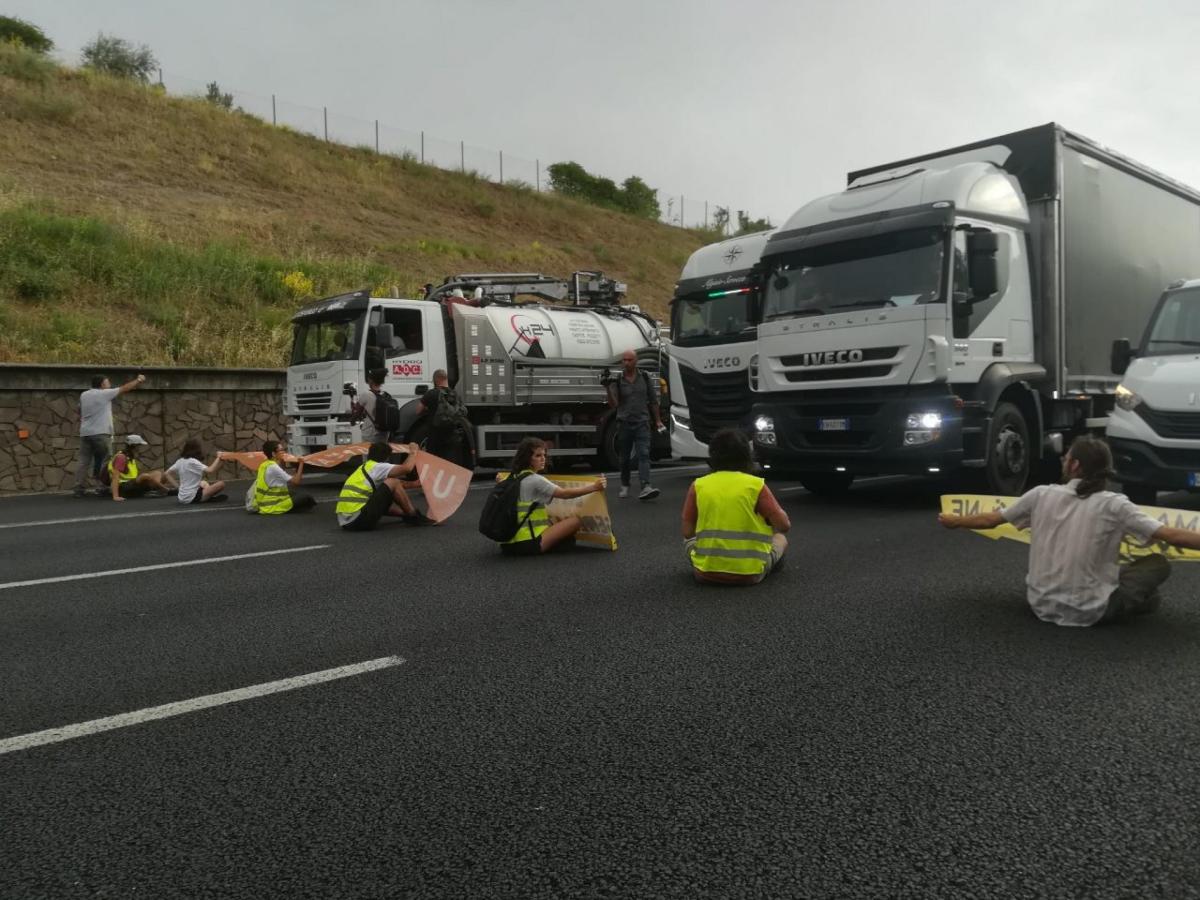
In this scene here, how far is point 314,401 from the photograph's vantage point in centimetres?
1426

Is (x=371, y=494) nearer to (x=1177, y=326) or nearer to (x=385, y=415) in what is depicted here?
(x=385, y=415)

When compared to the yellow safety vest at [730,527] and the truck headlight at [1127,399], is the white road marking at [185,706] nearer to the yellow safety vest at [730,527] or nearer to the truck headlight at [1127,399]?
the yellow safety vest at [730,527]

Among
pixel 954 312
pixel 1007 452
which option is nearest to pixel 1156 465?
pixel 1007 452

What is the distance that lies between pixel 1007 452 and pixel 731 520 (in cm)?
514

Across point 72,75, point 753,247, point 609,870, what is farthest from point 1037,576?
point 72,75

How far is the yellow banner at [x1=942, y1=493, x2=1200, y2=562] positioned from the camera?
15.7ft

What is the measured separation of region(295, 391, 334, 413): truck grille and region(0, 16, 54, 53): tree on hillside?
36690 mm

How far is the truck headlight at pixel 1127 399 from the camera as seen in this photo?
8570 millimetres

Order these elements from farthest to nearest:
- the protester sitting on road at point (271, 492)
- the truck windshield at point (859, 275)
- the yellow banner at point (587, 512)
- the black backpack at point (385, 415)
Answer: the black backpack at point (385, 415), the protester sitting on road at point (271, 492), the truck windshield at point (859, 275), the yellow banner at point (587, 512)

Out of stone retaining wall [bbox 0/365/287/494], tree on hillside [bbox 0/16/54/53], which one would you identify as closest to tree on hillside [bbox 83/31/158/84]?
tree on hillside [bbox 0/16/54/53]

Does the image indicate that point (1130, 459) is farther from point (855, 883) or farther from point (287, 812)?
point (287, 812)

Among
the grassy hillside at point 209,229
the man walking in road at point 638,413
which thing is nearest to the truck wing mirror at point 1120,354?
the man walking in road at point 638,413

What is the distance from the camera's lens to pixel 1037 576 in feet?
16.9

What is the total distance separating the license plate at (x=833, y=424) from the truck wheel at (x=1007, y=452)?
1407 mm
